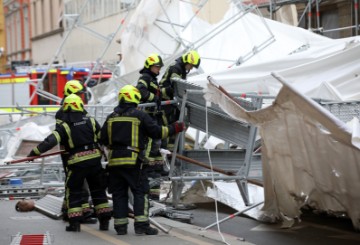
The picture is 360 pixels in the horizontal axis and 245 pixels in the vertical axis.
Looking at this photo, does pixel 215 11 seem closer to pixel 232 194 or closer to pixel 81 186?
pixel 232 194

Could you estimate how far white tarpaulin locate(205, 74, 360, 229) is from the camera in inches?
251

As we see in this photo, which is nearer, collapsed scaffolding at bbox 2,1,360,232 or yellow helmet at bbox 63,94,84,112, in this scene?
yellow helmet at bbox 63,94,84,112

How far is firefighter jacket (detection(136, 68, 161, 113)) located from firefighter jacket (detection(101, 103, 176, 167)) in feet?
5.64

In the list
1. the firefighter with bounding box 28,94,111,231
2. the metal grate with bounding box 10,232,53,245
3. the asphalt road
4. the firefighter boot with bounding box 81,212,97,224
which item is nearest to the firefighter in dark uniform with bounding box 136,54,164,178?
the asphalt road

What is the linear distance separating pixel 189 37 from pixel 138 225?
7.98 meters

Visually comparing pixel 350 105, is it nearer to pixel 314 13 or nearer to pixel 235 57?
pixel 235 57

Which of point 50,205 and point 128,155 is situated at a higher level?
point 128,155

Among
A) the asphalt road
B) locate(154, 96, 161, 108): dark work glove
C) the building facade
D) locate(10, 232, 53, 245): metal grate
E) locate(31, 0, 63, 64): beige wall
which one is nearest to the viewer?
locate(10, 232, 53, 245): metal grate

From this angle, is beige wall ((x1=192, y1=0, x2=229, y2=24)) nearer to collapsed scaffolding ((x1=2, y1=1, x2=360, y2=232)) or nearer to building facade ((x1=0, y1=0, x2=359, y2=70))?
building facade ((x1=0, y1=0, x2=359, y2=70))

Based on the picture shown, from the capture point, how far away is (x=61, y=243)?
7492 mm

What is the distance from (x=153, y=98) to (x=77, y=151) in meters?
1.83

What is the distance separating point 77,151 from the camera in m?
8.06

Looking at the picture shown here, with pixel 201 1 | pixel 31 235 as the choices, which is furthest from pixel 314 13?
pixel 31 235

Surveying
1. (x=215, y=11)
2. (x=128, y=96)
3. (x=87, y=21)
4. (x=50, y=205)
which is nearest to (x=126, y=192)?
(x=128, y=96)
